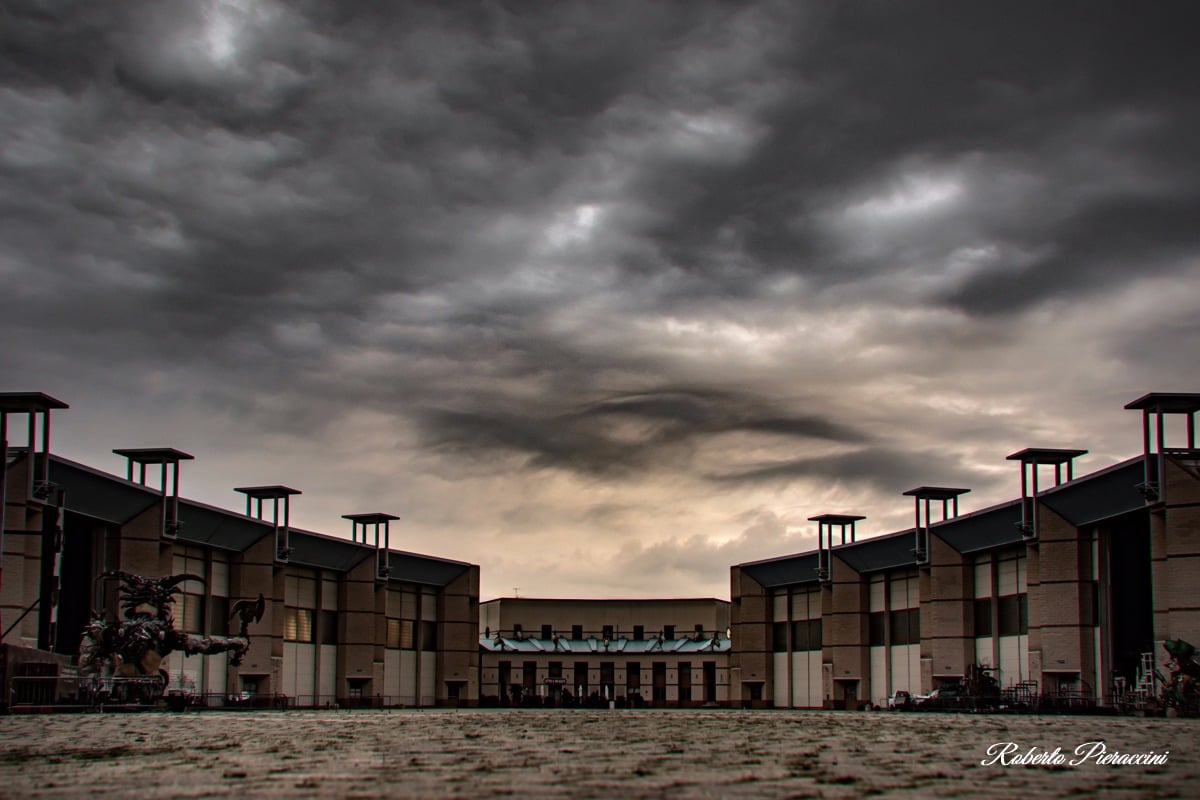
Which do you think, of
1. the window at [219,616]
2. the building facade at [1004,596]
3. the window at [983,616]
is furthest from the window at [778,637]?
the window at [219,616]

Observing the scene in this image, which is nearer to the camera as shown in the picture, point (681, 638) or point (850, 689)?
point (850, 689)

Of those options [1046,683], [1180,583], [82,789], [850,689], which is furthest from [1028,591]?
[82,789]

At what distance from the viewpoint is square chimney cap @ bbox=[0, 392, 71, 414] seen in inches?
1969

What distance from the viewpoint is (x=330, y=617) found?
84.3 meters

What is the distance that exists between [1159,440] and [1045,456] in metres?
10.9

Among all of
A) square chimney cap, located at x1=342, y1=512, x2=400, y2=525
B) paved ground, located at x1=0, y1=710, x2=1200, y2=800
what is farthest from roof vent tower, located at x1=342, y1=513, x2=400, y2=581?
paved ground, located at x1=0, y1=710, x2=1200, y2=800

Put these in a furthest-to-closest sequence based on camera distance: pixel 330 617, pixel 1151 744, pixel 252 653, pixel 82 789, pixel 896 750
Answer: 1. pixel 330 617
2. pixel 252 653
3. pixel 1151 744
4. pixel 896 750
5. pixel 82 789

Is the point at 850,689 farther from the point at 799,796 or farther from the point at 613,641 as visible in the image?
the point at 799,796

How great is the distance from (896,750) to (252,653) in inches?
2326

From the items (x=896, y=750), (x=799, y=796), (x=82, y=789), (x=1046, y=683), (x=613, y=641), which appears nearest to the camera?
(x=799, y=796)

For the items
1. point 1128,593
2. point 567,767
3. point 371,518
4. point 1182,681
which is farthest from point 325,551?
point 567,767

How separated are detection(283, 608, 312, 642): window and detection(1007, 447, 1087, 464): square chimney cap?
43.6 m

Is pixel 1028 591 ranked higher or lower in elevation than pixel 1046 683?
higher

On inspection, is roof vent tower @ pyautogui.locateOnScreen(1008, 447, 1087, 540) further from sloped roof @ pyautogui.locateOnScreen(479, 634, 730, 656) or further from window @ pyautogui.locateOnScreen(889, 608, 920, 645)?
sloped roof @ pyautogui.locateOnScreen(479, 634, 730, 656)
